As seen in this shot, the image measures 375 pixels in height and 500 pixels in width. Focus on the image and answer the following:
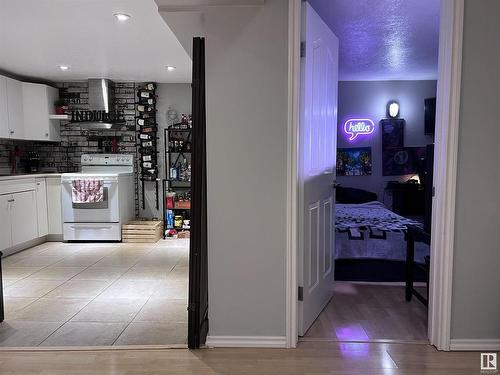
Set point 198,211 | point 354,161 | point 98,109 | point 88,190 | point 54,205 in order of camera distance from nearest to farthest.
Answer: point 198,211 → point 88,190 → point 54,205 → point 98,109 → point 354,161

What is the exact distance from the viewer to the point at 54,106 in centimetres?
564

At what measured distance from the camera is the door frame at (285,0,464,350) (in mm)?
2146

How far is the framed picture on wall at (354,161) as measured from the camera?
598cm

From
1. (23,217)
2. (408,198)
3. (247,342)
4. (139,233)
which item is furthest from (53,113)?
(408,198)

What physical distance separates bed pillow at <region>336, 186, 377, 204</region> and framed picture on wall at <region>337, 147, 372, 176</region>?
29 cm

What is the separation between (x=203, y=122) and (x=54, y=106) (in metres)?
4.36

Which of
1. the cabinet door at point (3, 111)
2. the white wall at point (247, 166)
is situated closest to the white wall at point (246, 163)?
the white wall at point (247, 166)

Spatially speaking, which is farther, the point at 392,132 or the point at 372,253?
the point at 392,132

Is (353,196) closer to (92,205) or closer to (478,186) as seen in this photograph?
(478,186)

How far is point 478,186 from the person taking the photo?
7.27 feet

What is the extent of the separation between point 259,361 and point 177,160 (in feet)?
13.7

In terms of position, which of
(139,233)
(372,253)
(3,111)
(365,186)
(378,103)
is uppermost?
(378,103)

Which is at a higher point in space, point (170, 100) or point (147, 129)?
point (170, 100)

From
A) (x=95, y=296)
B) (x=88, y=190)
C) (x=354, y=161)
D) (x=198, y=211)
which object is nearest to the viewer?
(x=198, y=211)
